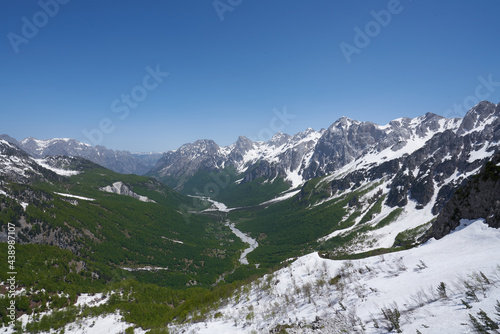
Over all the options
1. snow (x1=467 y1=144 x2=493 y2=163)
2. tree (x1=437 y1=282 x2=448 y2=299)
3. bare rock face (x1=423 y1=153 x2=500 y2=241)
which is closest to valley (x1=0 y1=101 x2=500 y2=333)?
tree (x1=437 y1=282 x2=448 y2=299)

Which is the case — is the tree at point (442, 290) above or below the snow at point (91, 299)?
above

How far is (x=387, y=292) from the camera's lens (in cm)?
2467

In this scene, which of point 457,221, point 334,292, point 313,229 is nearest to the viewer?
point 334,292

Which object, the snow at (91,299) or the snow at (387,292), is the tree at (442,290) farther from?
the snow at (91,299)

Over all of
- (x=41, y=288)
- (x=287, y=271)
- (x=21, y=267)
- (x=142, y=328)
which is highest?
(x=21, y=267)

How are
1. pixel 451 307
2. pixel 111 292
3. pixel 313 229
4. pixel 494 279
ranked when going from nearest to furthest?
pixel 451 307
pixel 494 279
pixel 111 292
pixel 313 229

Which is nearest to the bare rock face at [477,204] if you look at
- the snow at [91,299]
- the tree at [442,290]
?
the tree at [442,290]

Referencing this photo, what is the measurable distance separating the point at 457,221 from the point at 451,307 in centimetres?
3059

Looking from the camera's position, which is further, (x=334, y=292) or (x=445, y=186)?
(x=445, y=186)

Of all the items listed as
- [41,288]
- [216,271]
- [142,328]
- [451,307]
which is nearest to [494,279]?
[451,307]

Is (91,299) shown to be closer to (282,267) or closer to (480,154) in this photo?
(282,267)

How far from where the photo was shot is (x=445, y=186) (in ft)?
519

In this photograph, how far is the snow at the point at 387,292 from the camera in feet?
56.1

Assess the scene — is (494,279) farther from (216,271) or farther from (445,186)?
(445,186)
